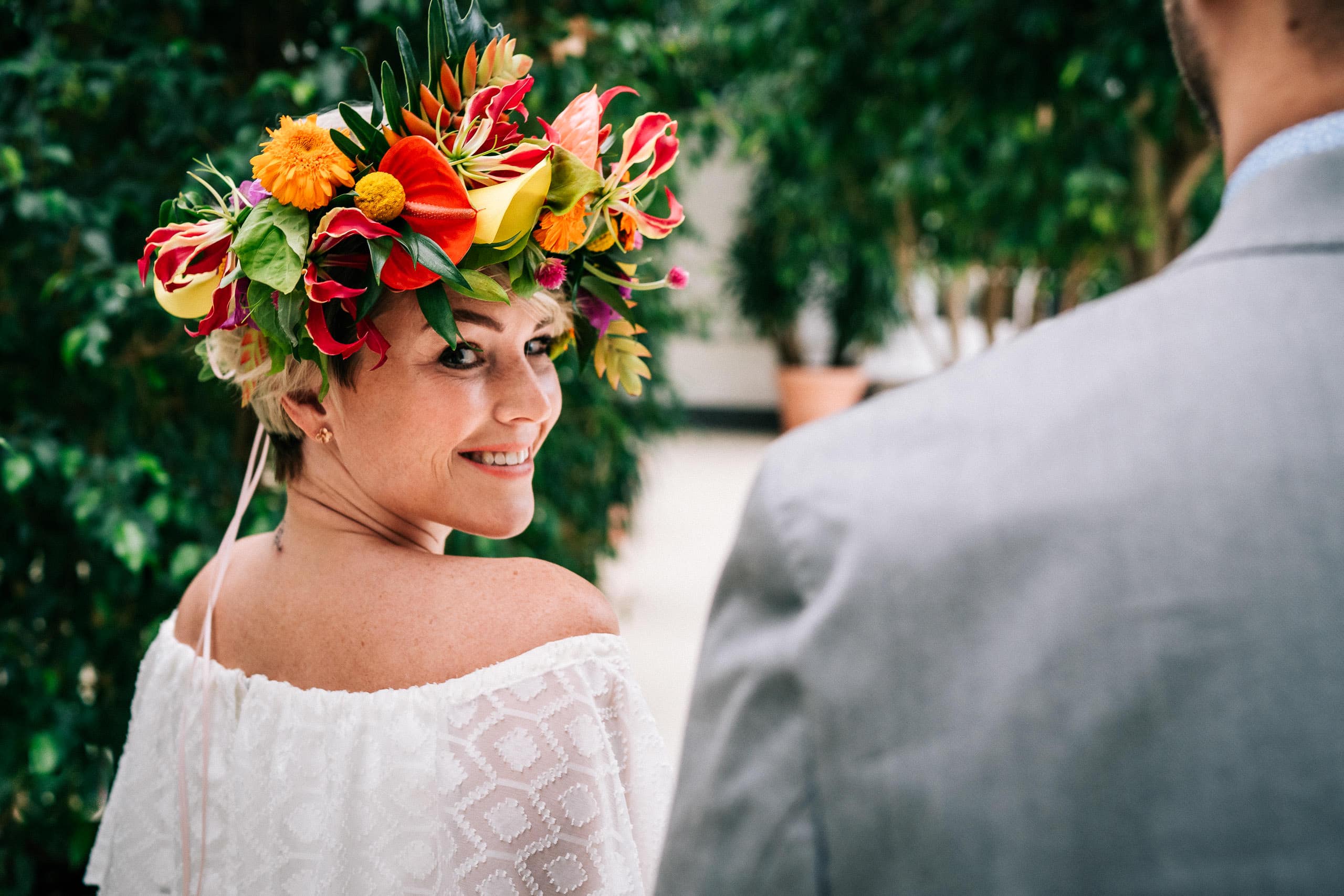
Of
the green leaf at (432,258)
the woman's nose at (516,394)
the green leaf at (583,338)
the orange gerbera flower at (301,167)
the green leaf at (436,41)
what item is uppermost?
the green leaf at (436,41)

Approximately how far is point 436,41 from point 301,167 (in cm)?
21

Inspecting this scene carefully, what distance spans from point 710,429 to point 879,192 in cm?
686

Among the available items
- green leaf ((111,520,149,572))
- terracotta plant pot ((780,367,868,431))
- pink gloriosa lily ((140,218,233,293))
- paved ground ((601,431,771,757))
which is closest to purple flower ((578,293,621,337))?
pink gloriosa lily ((140,218,233,293))

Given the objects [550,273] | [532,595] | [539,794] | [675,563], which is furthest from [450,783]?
[675,563]

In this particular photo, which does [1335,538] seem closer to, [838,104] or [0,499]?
[0,499]

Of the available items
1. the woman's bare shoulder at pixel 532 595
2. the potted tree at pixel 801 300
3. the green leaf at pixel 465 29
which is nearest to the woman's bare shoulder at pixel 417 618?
the woman's bare shoulder at pixel 532 595

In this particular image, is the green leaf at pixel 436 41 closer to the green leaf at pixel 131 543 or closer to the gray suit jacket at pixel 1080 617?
the gray suit jacket at pixel 1080 617

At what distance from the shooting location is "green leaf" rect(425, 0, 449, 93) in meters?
1.05

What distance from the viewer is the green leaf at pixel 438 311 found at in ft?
3.27

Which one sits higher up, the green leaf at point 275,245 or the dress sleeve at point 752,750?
the green leaf at point 275,245

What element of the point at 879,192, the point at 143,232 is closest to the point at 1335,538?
the point at 143,232

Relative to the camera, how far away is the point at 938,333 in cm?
1321

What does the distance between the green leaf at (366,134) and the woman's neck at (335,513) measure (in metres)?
0.35

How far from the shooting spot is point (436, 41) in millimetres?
1061
